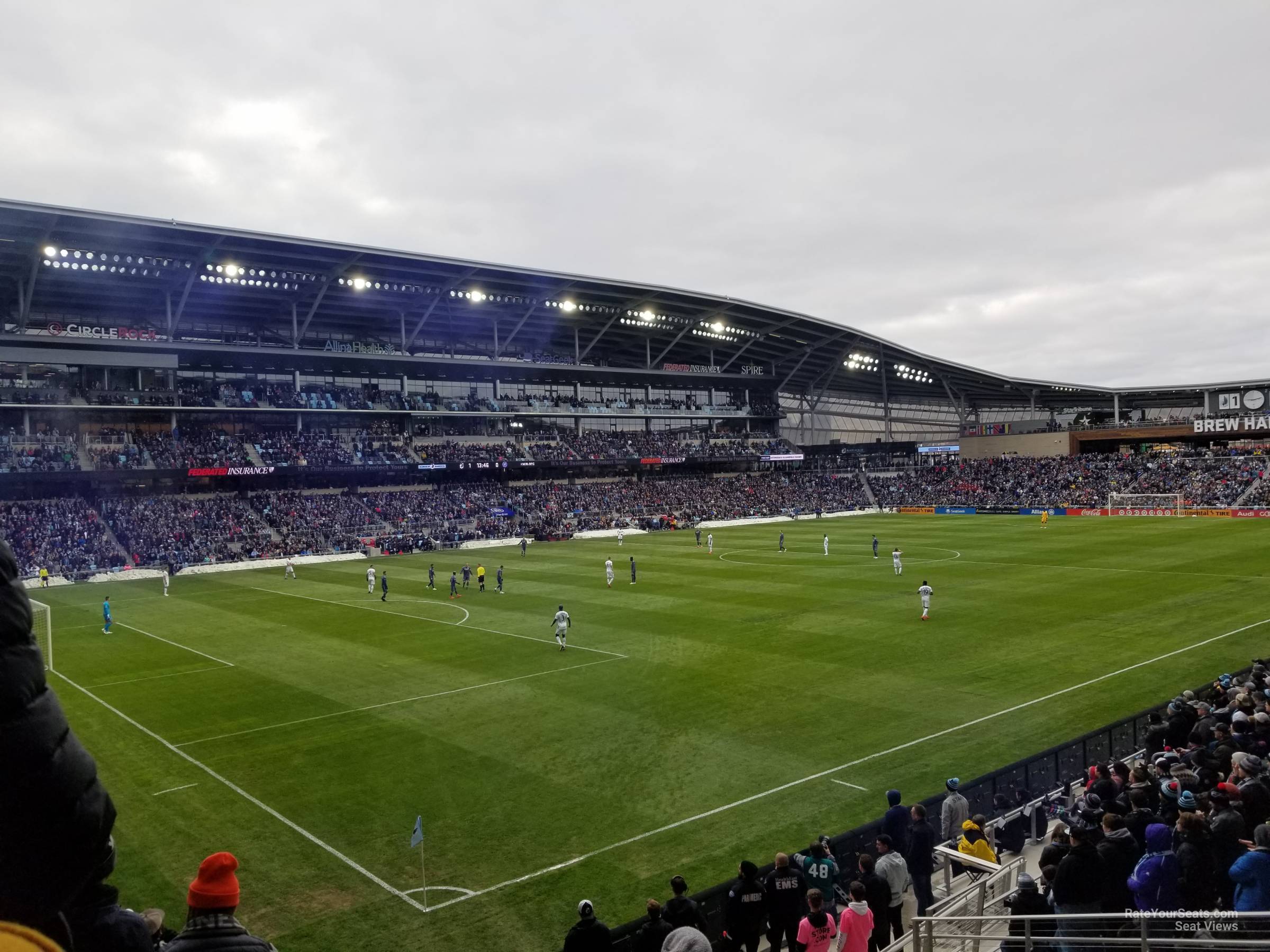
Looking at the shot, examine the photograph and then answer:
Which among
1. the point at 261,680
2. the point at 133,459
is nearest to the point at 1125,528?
the point at 261,680

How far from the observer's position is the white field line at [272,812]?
12.5 m

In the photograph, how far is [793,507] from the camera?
89938 millimetres

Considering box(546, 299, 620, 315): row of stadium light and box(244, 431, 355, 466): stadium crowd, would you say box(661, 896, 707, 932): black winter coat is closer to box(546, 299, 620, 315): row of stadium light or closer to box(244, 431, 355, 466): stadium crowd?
box(244, 431, 355, 466): stadium crowd

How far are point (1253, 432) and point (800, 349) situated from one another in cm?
4476

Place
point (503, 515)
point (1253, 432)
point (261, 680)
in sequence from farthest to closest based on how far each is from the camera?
point (1253, 432) < point (503, 515) < point (261, 680)

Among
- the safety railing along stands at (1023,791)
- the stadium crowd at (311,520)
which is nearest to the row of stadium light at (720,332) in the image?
the stadium crowd at (311,520)

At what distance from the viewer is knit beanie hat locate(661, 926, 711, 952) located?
24.9ft

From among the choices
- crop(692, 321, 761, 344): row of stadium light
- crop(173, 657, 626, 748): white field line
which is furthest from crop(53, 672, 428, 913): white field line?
crop(692, 321, 761, 344): row of stadium light

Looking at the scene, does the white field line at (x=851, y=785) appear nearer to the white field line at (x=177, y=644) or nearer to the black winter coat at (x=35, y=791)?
the black winter coat at (x=35, y=791)

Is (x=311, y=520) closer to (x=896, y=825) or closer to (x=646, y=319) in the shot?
(x=646, y=319)

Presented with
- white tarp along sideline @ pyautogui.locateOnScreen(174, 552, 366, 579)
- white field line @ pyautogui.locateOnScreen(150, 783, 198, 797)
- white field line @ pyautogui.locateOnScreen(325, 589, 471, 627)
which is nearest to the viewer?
white field line @ pyautogui.locateOnScreen(150, 783, 198, 797)

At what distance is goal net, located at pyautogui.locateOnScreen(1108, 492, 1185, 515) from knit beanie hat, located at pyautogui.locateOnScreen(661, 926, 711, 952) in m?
78.3

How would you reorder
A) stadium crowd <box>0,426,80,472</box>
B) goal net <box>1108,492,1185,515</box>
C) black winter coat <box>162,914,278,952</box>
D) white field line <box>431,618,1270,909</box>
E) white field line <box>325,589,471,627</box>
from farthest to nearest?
goal net <box>1108,492,1185,515</box> < stadium crowd <box>0,426,80,472</box> < white field line <box>325,589,471,627</box> < white field line <box>431,618,1270,909</box> < black winter coat <box>162,914,278,952</box>

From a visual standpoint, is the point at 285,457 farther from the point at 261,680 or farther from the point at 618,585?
the point at 261,680
